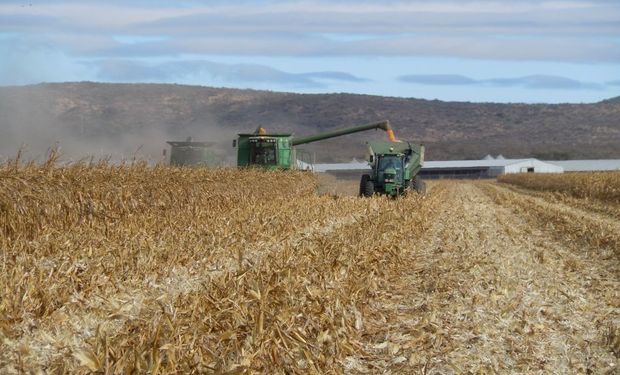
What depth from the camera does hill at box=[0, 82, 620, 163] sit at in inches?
5221

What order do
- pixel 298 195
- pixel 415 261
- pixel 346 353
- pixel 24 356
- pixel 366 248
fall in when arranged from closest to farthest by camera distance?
pixel 24 356
pixel 346 353
pixel 366 248
pixel 415 261
pixel 298 195

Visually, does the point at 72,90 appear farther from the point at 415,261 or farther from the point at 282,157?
the point at 415,261

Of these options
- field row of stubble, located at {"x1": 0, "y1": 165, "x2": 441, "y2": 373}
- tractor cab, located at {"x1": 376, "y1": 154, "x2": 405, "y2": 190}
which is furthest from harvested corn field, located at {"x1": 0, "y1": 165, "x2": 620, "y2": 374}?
tractor cab, located at {"x1": 376, "y1": 154, "x2": 405, "y2": 190}

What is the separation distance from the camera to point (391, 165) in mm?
31188

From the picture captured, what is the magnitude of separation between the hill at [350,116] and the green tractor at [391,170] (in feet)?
284

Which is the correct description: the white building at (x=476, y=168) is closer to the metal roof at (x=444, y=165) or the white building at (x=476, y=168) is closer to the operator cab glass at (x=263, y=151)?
the metal roof at (x=444, y=165)

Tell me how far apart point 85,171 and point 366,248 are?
683cm

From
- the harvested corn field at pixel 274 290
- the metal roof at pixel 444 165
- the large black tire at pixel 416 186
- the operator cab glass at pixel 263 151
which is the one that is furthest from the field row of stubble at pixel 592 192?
the metal roof at pixel 444 165

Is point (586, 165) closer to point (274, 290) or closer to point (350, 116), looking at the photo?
point (350, 116)

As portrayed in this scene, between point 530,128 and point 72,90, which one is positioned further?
point 530,128

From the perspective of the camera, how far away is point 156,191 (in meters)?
20.0

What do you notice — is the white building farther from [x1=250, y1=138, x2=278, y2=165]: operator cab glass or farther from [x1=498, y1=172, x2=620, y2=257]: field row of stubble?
[x1=250, y1=138, x2=278, y2=165]: operator cab glass

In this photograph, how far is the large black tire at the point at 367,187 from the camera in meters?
30.7

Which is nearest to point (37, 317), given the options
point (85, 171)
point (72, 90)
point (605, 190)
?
point (85, 171)
